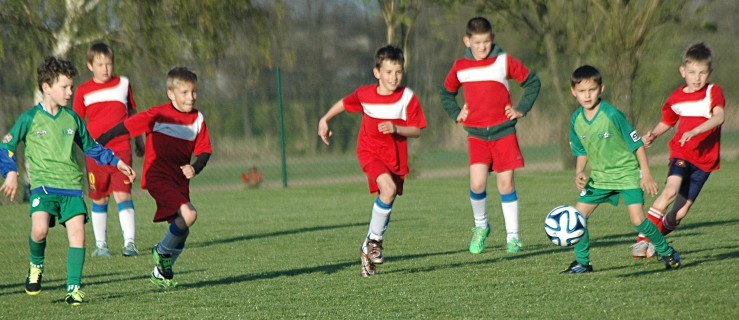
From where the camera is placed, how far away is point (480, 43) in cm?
869

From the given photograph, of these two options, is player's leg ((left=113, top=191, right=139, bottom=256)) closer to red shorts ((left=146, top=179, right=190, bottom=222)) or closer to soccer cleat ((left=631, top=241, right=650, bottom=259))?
red shorts ((left=146, top=179, right=190, bottom=222))

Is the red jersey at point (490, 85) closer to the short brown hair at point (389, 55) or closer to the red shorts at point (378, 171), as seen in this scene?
the red shorts at point (378, 171)

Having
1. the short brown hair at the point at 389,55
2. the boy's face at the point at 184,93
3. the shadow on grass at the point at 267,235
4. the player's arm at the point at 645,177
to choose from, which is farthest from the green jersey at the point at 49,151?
the shadow on grass at the point at 267,235

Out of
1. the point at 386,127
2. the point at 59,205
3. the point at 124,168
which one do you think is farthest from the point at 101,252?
the point at 386,127

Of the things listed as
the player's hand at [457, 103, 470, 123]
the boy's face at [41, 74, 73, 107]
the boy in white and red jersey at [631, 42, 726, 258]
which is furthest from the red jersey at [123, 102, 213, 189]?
the boy in white and red jersey at [631, 42, 726, 258]

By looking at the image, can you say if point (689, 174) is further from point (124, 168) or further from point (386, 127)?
point (124, 168)

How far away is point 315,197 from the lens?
17.6m

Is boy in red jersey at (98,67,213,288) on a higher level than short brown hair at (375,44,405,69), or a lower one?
lower

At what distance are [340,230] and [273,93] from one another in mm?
14001

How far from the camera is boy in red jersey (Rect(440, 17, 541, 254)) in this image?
8758 millimetres

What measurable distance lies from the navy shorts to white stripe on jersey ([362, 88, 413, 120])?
2149 millimetres

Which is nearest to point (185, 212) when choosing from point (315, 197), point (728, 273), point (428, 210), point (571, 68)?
point (728, 273)

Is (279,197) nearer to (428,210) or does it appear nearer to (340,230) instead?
(428,210)

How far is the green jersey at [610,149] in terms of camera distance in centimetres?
712
